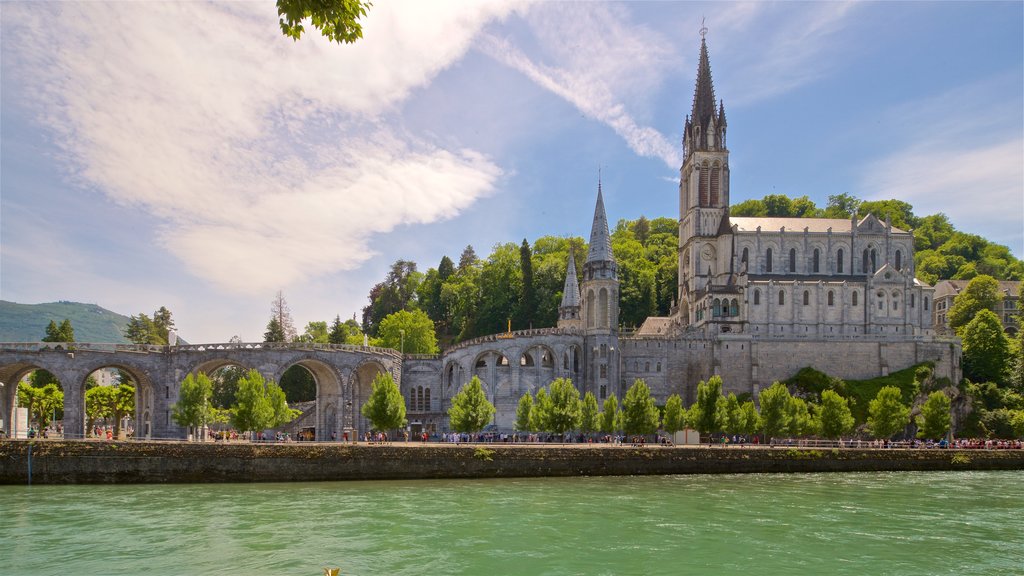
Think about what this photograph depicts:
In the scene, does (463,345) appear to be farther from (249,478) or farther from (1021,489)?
(1021,489)

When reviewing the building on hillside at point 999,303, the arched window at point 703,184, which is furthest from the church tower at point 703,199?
the building on hillside at point 999,303

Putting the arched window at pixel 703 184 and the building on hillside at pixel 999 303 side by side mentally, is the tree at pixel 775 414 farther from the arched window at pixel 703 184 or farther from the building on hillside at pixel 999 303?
the building on hillside at pixel 999 303

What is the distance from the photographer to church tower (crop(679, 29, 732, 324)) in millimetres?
76812

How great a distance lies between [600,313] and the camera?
67.2 meters

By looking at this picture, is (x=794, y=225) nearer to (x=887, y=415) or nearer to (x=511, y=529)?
(x=887, y=415)

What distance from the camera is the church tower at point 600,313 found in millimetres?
65000

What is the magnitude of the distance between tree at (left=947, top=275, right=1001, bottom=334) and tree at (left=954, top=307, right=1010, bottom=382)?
9.98 m

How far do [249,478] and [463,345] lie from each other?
85.3ft

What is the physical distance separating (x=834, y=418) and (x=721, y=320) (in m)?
16.4

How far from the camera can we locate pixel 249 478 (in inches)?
1628

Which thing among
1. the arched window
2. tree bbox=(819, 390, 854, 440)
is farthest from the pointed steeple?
tree bbox=(819, 390, 854, 440)

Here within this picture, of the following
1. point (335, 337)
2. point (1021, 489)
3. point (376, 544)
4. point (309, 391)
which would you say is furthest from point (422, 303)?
point (376, 544)

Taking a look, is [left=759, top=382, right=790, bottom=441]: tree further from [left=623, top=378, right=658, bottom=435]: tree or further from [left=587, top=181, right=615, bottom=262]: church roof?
[left=587, top=181, right=615, bottom=262]: church roof

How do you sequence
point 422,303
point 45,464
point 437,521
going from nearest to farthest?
point 437,521 < point 45,464 < point 422,303
